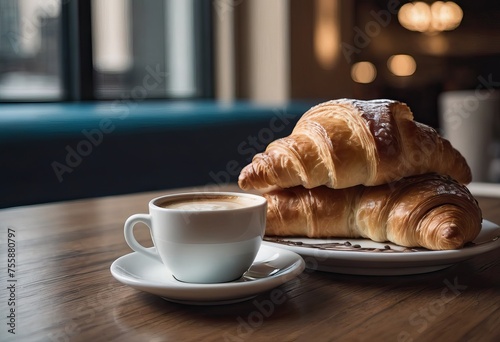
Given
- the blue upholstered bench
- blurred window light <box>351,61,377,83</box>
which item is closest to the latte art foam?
the blue upholstered bench

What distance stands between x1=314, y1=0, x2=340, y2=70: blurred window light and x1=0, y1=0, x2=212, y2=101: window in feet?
1.95

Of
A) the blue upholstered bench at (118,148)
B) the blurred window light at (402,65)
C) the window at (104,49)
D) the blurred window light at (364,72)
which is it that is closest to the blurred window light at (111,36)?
the window at (104,49)

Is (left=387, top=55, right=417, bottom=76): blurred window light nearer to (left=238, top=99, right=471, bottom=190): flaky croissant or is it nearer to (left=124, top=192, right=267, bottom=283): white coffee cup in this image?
(left=238, top=99, right=471, bottom=190): flaky croissant

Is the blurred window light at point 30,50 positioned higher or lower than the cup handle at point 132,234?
higher

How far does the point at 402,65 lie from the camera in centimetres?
428

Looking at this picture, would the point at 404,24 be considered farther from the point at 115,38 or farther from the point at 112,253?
the point at 112,253

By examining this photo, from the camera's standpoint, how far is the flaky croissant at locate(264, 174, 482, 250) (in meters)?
0.60

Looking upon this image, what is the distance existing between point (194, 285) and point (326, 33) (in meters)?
3.12

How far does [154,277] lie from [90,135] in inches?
54.1

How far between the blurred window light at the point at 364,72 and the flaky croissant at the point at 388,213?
3.64 metres

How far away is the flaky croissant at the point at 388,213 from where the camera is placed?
→ 0.60m

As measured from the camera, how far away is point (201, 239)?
522mm

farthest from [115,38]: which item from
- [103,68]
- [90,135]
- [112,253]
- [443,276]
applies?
[443,276]

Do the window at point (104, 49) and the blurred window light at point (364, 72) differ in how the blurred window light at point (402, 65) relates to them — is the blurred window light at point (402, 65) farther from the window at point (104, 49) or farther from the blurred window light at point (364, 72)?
the window at point (104, 49)
